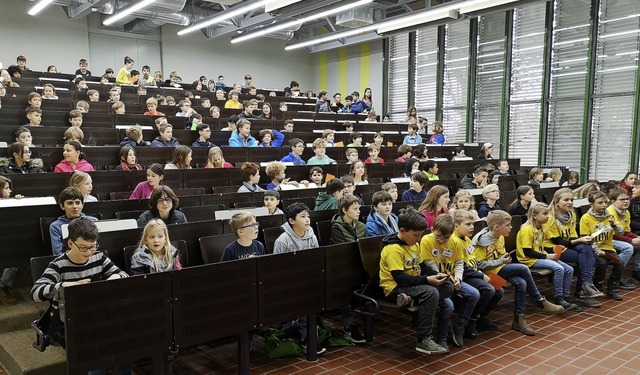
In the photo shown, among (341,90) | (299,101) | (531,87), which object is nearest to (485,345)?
(531,87)

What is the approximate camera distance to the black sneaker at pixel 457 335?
3.80 m

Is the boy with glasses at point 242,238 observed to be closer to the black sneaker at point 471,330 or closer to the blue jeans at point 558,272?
the black sneaker at point 471,330

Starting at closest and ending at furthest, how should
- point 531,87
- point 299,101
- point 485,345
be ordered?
point 485,345 → point 531,87 → point 299,101

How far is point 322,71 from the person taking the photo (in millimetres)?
17844

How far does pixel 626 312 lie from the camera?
4.58m

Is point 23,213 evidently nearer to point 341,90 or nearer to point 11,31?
point 11,31

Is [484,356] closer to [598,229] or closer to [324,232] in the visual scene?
[324,232]

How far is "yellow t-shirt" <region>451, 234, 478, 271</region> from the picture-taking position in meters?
3.93

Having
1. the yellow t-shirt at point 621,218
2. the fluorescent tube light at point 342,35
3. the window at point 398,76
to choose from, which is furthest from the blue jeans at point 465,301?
the window at point 398,76

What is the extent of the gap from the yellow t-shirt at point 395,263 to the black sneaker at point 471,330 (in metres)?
0.73

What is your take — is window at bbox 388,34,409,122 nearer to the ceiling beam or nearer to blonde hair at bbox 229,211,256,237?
the ceiling beam

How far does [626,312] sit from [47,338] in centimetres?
→ 473

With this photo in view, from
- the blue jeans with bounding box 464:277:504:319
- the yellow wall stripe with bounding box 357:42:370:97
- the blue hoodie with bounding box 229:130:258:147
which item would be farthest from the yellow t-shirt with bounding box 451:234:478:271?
the yellow wall stripe with bounding box 357:42:370:97

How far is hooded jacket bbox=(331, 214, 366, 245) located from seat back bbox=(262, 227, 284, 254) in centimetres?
46
